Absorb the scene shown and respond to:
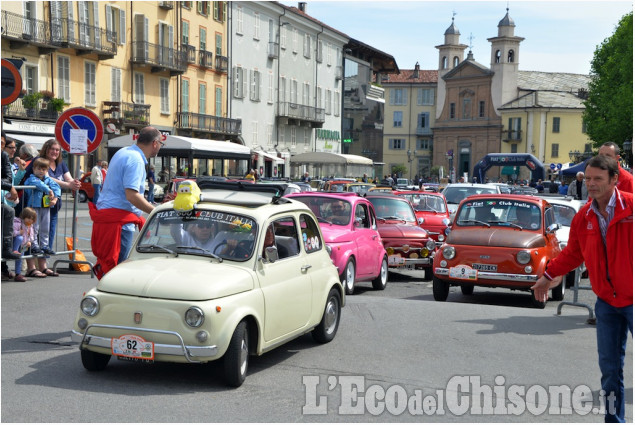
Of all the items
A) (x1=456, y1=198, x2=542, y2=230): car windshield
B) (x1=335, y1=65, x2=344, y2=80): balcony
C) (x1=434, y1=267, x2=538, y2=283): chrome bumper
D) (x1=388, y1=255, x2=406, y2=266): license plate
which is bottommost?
(x1=388, y1=255, x2=406, y2=266): license plate

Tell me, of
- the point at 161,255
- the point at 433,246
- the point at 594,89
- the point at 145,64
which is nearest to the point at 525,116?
the point at 594,89

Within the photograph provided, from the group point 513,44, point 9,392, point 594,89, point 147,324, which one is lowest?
point 9,392

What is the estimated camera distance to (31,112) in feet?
127

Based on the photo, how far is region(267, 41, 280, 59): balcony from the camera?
63472 mm

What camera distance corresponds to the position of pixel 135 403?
21.0 feet

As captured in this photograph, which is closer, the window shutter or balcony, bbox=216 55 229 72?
the window shutter

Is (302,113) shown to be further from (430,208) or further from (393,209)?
(393,209)

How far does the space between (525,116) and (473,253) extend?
9539 centimetres

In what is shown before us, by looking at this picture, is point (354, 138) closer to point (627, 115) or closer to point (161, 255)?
point (627, 115)

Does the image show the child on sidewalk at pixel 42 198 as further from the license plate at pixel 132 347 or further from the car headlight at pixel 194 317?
the car headlight at pixel 194 317

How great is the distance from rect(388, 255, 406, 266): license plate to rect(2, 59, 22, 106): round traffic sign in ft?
28.4

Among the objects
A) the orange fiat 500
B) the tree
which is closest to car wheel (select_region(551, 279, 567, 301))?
the orange fiat 500

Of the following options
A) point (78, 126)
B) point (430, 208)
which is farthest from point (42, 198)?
point (430, 208)

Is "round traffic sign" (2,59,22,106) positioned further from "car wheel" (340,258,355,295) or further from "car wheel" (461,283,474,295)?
"car wheel" (461,283,474,295)
